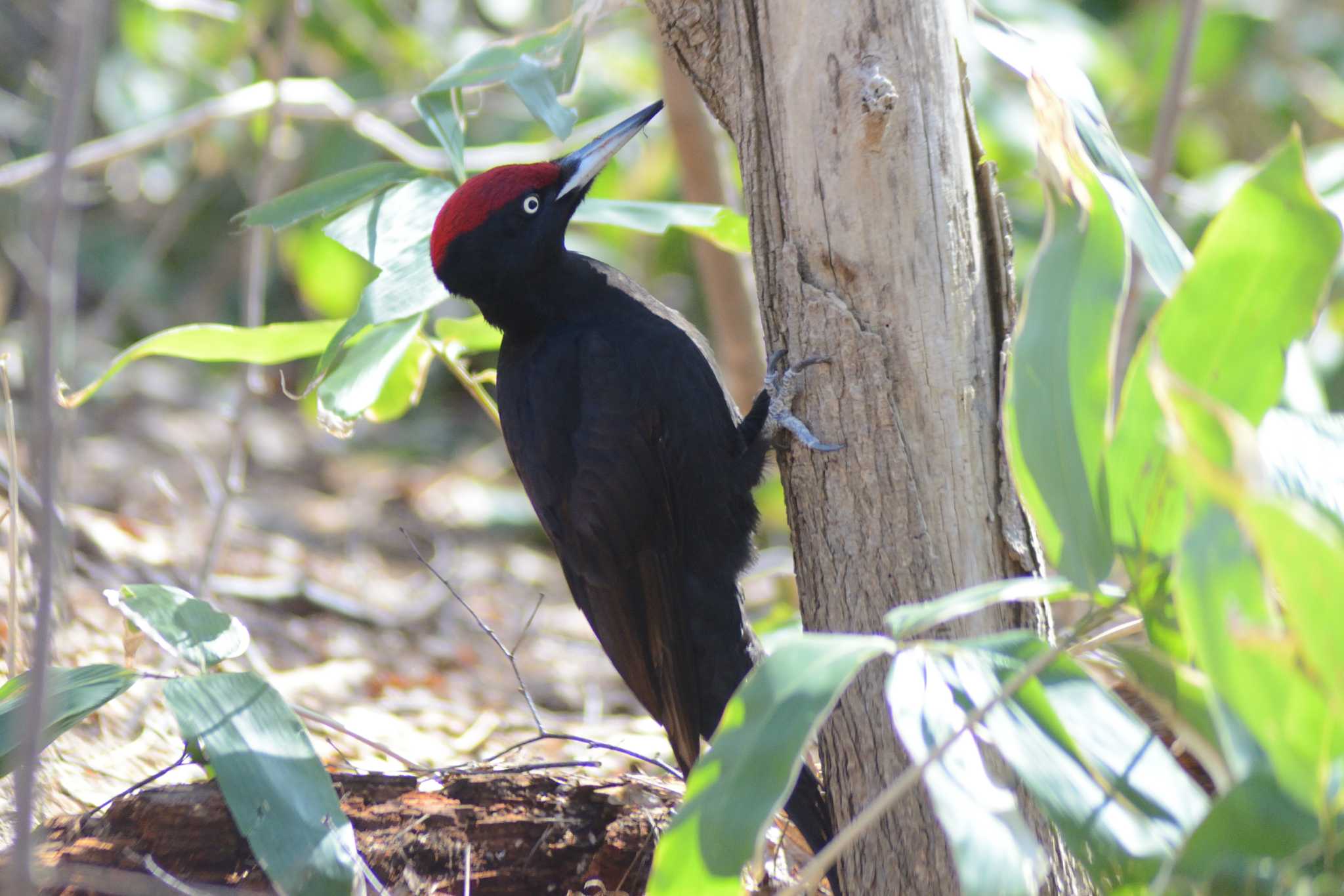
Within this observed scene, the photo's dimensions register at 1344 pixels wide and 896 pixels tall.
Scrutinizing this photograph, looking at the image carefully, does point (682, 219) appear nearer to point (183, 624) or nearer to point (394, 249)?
point (394, 249)

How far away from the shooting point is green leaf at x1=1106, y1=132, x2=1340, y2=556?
132 cm

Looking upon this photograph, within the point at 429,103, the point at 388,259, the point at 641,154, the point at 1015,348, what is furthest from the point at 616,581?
the point at 641,154

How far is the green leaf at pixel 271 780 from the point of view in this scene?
1.61m

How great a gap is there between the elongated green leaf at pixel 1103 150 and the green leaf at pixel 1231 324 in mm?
227

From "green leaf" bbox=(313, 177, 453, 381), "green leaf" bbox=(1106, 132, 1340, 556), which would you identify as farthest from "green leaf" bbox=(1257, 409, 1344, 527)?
"green leaf" bbox=(313, 177, 453, 381)

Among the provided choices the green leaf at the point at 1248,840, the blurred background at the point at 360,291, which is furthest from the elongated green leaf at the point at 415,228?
the green leaf at the point at 1248,840

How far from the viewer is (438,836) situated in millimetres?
2033

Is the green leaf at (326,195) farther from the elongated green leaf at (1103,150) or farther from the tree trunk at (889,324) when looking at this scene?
the elongated green leaf at (1103,150)

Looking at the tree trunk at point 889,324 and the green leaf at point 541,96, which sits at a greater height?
the green leaf at point 541,96

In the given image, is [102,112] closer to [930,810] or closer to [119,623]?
[119,623]

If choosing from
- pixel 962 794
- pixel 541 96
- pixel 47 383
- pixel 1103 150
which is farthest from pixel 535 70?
pixel 962 794

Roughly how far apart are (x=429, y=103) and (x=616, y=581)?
105 centimetres

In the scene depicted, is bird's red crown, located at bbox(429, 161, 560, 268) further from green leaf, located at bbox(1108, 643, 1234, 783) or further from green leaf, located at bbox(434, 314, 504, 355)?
green leaf, located at bbox(1108, 643, 1234, 783)

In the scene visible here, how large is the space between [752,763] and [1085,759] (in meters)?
0.37
